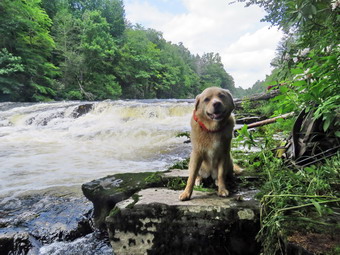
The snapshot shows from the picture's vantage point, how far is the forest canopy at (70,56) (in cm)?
2175

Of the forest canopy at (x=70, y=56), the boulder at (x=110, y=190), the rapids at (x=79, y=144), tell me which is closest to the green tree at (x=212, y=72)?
the forest canopy at (x=70, y=56)

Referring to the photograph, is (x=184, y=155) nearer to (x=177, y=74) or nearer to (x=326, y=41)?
(x=326, y=41)

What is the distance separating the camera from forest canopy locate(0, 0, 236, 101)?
21750 millimetres

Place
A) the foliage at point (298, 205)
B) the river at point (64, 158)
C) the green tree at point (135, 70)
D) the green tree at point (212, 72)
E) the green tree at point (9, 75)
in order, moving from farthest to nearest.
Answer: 1. the green tree at point (212, 72)
2. the green tree at point (135, 70)
3. the green tree at point (9, 75)
4. the river at point (64, 158)
5. the foliage at point (298, 205)

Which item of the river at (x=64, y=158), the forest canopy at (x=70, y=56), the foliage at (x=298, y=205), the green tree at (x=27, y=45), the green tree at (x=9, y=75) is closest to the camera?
the foliage at (x=298, y=205)

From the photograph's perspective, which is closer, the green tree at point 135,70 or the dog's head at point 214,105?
the dog's head at point 214,105

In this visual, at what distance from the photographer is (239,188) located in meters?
2.61

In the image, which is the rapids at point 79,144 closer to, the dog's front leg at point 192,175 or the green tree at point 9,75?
the dog's front leg at point 192,175

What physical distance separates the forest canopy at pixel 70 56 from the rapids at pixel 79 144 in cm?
672

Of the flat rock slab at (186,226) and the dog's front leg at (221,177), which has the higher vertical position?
the dog's front leg at (221,177)

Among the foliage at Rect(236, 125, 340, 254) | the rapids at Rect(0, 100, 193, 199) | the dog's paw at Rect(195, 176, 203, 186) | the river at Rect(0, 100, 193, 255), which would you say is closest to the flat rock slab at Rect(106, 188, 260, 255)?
the foliage at Rect(236, 125, 340, 254)

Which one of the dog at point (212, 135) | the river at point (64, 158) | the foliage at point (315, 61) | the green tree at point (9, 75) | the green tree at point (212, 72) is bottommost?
the river at point (64, 158)

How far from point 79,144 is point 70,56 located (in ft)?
73.0

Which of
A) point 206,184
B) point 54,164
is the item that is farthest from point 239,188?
point 54,164
